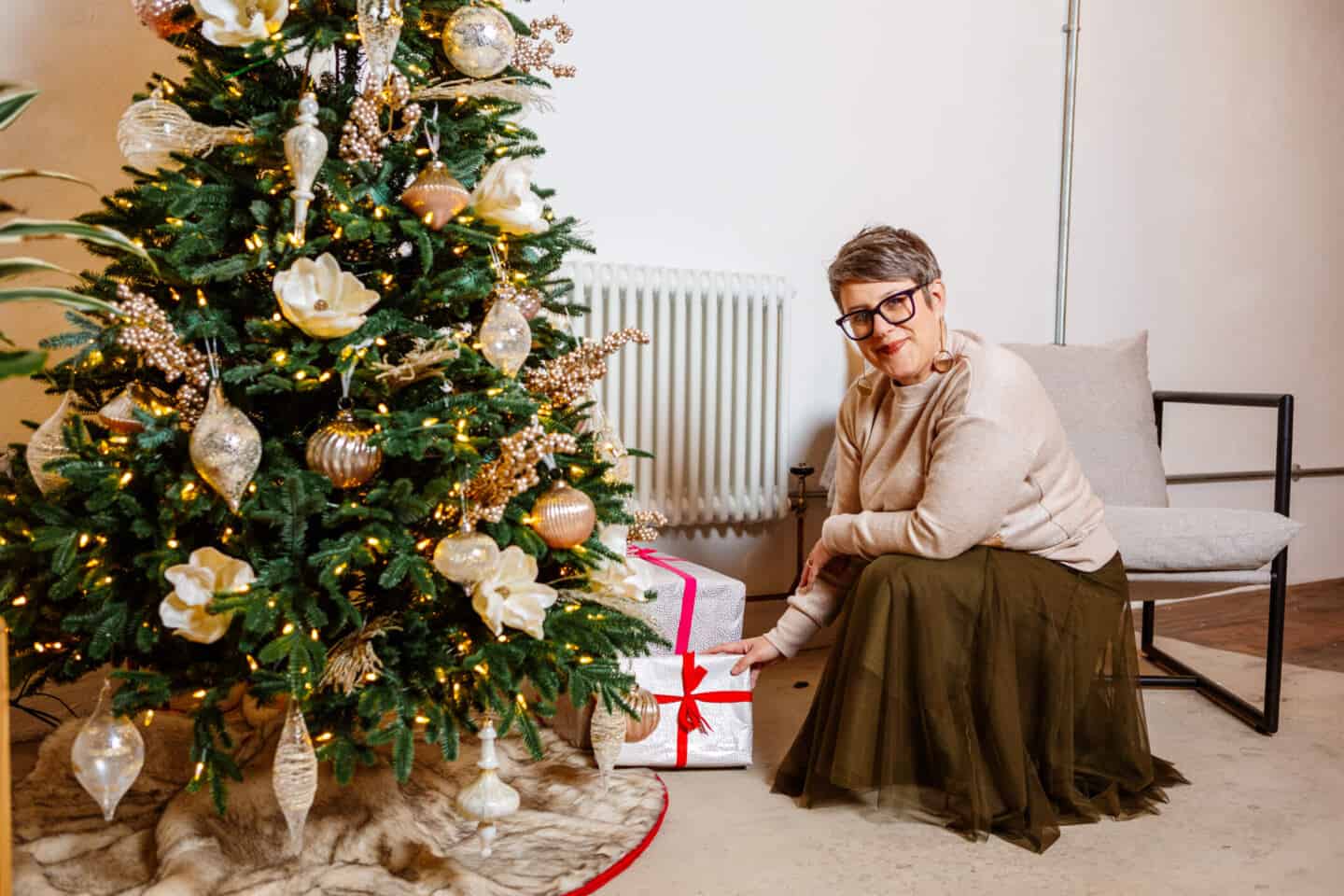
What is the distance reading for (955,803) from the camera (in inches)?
58.7

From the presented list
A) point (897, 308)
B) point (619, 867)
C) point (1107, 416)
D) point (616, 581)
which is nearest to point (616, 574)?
point (616, 581)

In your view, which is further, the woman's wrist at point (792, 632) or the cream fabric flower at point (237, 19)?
the woman's wrist at point (792, 632)

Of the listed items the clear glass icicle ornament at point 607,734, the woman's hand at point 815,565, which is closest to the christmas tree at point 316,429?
the clear glass icicle ornament at point 607,734

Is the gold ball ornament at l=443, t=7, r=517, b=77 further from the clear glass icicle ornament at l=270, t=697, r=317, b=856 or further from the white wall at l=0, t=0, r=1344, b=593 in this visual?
the white wall at l=0, t=0, r=1344, b=593

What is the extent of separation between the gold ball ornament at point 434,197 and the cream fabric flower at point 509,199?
0.03 meters

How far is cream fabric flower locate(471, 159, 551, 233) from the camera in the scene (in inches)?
49.2

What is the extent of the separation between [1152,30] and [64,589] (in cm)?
315

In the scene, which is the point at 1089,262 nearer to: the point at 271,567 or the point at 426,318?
the point at 426,318

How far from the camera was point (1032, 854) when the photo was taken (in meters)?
1.43

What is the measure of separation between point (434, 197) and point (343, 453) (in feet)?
1.05

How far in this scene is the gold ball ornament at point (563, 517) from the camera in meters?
1.24

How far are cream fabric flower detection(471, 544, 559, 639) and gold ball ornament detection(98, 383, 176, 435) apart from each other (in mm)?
402

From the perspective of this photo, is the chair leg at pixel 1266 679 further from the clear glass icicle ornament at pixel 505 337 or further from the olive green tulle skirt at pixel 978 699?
the clear glass icicle ornament at pixel 505 337

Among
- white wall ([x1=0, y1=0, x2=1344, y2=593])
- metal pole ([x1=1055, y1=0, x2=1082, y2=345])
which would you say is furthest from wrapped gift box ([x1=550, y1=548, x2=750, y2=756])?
metal pole ([x1=1055, y1=0, x2=1082, y2=345])
